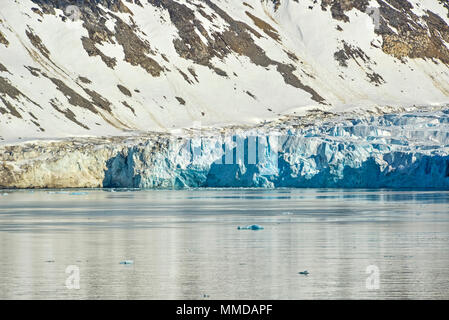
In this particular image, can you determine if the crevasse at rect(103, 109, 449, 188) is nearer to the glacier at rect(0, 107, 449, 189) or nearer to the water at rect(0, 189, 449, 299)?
the glacier at rect(0, 107, 449, 189)

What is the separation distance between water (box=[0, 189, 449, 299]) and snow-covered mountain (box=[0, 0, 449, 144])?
1895 inches

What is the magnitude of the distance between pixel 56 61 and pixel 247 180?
45483mm

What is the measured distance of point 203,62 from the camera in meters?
108

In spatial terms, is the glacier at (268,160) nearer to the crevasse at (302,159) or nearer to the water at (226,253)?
the crevasse at (302,159)

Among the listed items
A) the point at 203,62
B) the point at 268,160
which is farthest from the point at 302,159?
the point at 203,62

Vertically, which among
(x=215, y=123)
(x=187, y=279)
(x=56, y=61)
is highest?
(x=56, y=61)

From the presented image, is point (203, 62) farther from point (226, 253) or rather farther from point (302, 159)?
point (226, 253)

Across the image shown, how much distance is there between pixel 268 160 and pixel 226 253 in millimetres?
33990

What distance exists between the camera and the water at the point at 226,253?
15531 mm

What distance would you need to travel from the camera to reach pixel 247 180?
55.2 m

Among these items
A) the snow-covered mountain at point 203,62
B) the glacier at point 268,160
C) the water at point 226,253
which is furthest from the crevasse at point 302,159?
the snow-covered mountain at point 203,62

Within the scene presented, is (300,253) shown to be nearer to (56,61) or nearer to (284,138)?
(284,138)

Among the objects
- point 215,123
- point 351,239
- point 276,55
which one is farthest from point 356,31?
point 351,239

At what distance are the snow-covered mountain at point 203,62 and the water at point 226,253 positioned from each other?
158 feet
